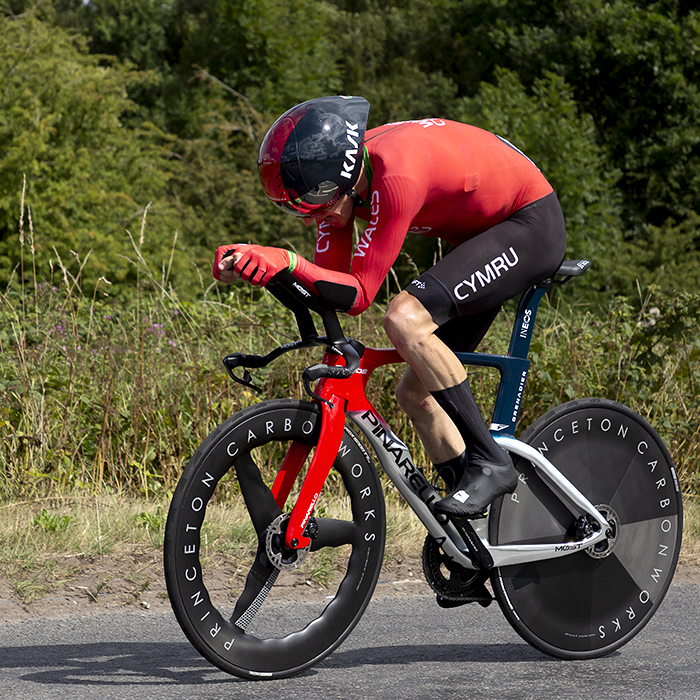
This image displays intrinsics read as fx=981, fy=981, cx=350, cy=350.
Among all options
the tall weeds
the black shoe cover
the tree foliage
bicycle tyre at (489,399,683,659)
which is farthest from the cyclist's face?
the tree foliage

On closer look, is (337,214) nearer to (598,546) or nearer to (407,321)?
(407,321)

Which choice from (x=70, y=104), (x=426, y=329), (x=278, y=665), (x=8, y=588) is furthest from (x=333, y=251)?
(x=70, y=104)

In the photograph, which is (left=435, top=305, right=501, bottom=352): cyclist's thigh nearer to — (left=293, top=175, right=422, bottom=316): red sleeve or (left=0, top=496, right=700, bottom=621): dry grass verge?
(left=293, top=175, right=422, bottom=316): red sleeve

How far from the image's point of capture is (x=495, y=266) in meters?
3.37

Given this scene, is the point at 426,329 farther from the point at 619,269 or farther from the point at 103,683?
the point at 619,269

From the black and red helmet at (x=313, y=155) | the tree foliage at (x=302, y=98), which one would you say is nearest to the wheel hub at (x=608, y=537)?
the black and red helmet at (x=313, y=155)

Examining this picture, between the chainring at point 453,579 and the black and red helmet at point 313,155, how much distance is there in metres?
1.28

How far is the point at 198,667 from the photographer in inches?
138

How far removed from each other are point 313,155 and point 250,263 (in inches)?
16.8

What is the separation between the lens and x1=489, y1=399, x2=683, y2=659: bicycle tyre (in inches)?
143

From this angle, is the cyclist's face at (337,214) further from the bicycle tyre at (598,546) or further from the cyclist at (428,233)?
the bicycle tyre at (598,546)

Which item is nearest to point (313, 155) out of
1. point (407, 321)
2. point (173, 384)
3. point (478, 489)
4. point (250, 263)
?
point (250, 263)

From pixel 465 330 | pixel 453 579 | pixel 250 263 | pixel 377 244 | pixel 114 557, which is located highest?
pixel 377 244

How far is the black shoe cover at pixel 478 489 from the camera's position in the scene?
10.8 feet
